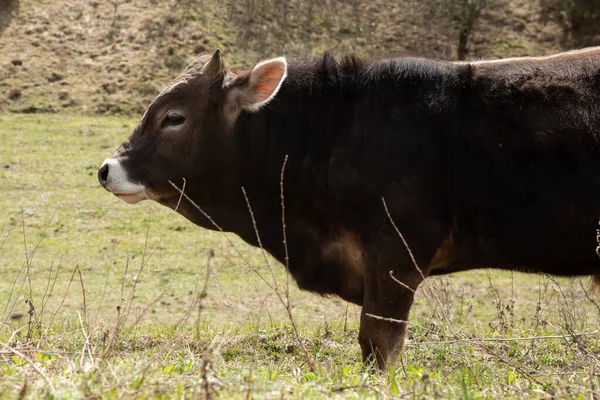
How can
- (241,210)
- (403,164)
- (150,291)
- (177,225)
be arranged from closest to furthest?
(403,164), (241,210), (150,291), (177,225)

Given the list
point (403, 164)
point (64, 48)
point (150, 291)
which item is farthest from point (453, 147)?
point (64, 48)

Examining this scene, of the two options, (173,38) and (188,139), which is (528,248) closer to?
(188,139)

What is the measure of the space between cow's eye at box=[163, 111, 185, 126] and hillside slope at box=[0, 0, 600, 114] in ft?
86.9

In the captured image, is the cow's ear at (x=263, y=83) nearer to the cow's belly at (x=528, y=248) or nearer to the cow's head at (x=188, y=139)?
the cow's head at (x=188, y=139)

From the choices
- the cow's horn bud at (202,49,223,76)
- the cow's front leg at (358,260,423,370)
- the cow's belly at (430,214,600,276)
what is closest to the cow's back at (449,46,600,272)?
the cow's belly at (430,214,600,276)

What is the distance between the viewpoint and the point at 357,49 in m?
39.6

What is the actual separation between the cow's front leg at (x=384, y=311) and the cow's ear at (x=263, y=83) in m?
1.79

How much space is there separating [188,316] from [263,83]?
7.49 ft

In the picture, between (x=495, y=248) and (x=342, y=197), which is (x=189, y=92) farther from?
(x=495, y=248)

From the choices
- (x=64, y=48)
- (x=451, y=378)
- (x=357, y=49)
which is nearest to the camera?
(x=451, y=378)

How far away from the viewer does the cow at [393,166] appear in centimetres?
656

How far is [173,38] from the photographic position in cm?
3838

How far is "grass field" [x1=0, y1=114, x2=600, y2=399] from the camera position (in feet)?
15.5

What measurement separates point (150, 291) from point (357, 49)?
81.3 feet
